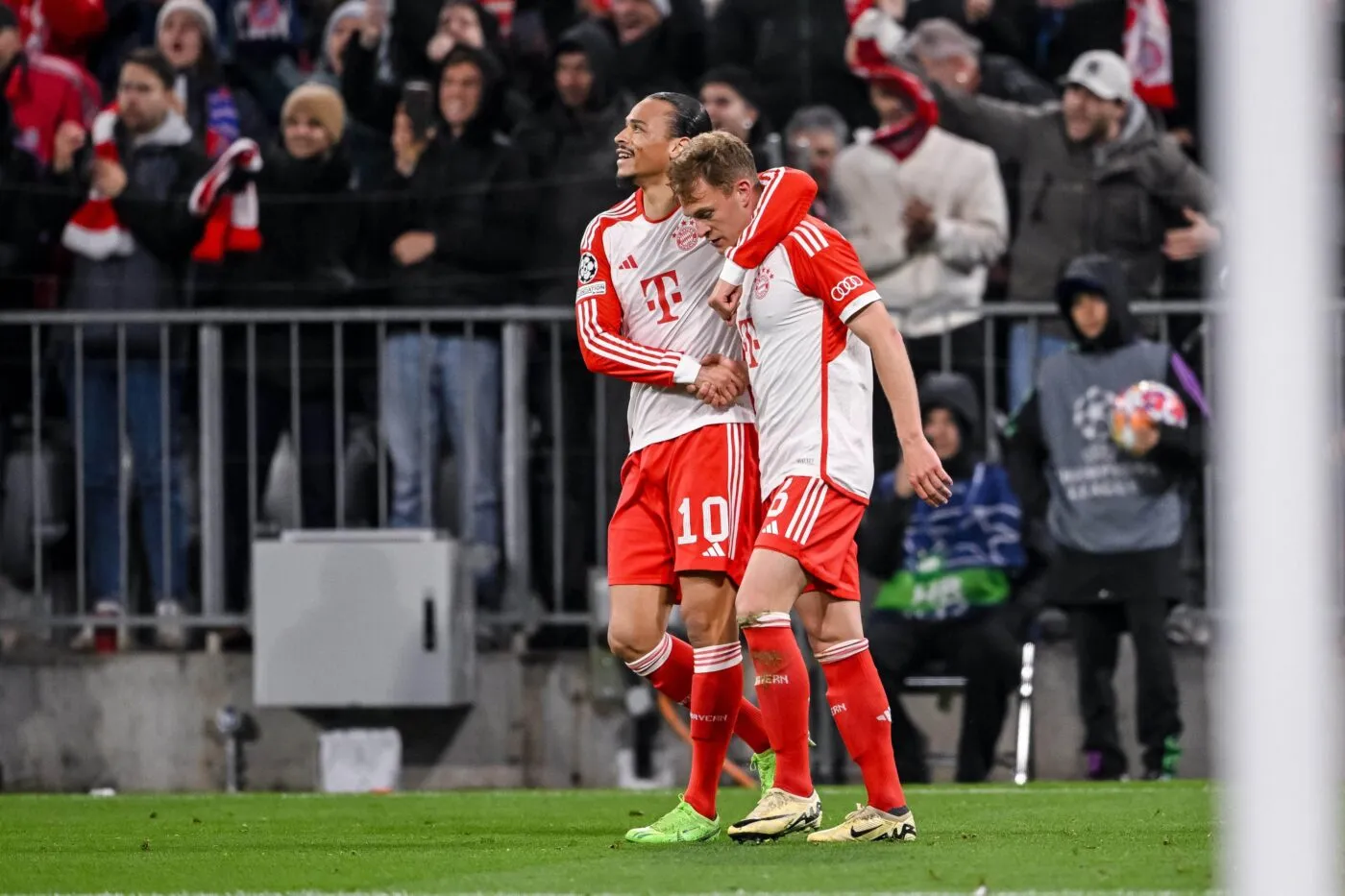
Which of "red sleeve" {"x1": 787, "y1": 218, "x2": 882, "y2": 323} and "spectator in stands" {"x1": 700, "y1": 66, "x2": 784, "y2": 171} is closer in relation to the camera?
"red sleeve" {"x1": 787, "y1": 218, "x2": 882, "y2": 323}

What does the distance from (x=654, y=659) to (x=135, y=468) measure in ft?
15.8

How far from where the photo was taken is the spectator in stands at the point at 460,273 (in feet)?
34.9

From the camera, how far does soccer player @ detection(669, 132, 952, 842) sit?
5.68m

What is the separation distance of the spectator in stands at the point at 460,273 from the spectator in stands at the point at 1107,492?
246cm

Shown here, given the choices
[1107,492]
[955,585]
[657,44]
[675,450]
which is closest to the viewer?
[675,450]

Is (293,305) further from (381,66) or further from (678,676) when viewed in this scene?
(678,676)

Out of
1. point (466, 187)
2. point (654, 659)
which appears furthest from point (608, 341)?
point (466, 187)

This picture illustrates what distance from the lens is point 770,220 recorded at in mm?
5879

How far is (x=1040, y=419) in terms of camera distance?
10156 mm

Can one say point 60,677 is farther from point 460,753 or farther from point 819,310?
point 819,310

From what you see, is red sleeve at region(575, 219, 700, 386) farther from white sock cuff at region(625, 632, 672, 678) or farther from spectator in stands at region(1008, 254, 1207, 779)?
spectator in stands at region(1008, 254, 1207, 779)

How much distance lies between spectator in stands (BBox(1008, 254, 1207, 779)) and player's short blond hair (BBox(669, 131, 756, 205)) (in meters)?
4.37

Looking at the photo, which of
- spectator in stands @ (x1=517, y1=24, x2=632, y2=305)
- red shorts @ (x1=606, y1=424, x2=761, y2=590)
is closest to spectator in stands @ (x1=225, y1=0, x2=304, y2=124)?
spectator in stands @ (x1=517, y1=24, x2=632, y2=305)

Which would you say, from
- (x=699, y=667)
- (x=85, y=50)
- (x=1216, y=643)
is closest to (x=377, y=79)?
(x=85, y=50)
